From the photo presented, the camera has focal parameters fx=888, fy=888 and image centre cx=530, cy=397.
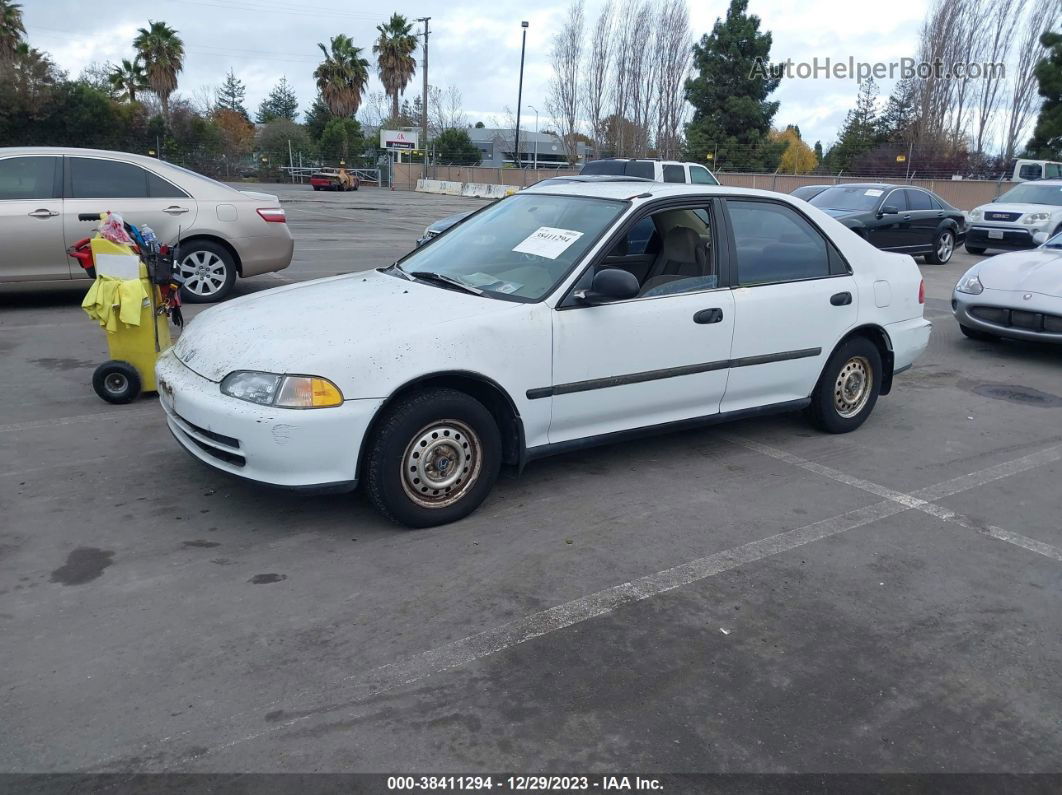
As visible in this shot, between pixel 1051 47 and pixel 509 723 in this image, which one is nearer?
pixel 509 723

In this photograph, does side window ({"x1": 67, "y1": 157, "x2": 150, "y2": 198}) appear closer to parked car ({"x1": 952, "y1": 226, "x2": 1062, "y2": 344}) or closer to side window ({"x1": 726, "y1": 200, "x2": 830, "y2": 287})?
side window ({"x1": 726, "y1": 200, "x2": 830, "y2": 287})

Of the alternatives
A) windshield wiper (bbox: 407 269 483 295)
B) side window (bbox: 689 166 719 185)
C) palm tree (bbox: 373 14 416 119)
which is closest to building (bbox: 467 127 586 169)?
palm tree (bbox: 373 14 416 119)

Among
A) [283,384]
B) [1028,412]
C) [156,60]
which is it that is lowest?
[1028,412]

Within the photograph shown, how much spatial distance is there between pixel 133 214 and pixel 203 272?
2.98 ft

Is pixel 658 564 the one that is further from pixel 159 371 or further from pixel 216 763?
pixel 159 371

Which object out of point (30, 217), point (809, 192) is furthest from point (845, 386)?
point (809, 192)

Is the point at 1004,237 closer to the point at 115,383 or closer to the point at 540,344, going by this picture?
the point at 540,344

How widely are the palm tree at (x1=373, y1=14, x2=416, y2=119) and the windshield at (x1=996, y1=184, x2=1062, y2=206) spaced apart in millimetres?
54489

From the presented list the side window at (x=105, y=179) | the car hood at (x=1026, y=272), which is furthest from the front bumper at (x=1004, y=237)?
the side window at (x=105, y=179)

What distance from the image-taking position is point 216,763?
265cm

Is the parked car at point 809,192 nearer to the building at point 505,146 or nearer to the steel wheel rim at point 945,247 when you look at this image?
the steel wheel rim at point 945,247

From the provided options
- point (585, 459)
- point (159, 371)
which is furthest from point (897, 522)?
point (159, 371)

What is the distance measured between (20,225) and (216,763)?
7.75 m

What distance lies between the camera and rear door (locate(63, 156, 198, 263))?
350 inches
